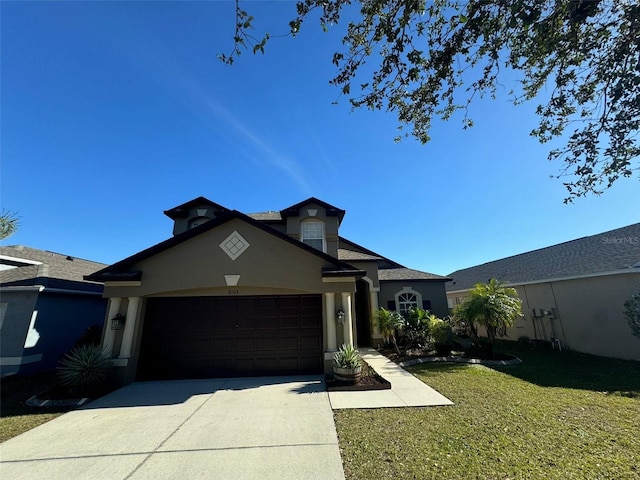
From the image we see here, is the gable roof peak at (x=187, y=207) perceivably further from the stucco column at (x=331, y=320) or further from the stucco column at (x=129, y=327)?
the stucco column at (x=331, y=320)

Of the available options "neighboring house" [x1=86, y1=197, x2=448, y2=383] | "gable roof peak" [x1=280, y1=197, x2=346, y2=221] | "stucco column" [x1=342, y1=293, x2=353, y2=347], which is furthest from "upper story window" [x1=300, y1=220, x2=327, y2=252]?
"stucco column" [x1=342, y1=293, x2=353, y2=347]

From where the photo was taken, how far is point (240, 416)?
19.0ft

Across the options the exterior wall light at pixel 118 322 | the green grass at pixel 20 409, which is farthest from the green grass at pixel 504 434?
the exterior wall light at pixel 118 322

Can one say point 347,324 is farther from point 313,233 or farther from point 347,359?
point 313,233

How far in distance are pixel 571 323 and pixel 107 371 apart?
1931 centimetres

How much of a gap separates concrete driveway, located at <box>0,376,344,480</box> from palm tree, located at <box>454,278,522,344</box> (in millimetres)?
7858

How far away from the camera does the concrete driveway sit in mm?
3912

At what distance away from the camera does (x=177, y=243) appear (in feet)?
28.9

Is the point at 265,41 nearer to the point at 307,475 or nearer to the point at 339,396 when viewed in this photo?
the point at 307,475

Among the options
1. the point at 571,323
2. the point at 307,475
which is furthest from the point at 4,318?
the point at 571,323

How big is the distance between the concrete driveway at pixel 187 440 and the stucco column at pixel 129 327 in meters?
1.28

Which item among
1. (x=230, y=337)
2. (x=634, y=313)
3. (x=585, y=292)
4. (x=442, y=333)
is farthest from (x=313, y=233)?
(x=585, y=292)

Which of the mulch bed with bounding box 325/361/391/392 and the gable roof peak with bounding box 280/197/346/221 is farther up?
the gable roof peak with bounding box 280/197/346/221

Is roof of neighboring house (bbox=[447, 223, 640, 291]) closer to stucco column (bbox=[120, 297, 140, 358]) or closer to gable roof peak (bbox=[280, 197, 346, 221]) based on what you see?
gable roof peak (bbox=[280, 197, 346, 221])
